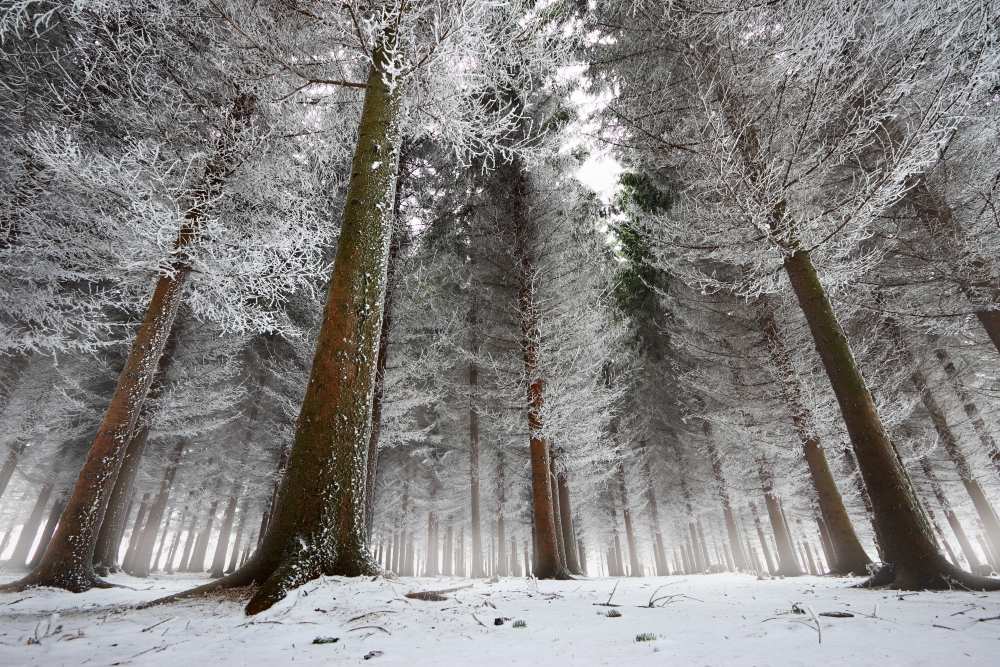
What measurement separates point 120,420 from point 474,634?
18.3ft

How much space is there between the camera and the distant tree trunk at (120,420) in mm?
4738

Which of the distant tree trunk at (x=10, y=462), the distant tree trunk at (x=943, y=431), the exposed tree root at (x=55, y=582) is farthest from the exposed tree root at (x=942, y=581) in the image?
the distant tree trunk at (x=10, y=462)

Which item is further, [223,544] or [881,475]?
[223,544]

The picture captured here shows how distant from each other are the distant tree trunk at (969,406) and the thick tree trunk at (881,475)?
1021cm

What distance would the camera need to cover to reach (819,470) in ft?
25.1

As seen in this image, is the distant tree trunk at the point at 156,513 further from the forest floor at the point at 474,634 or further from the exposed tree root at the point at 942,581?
the exposed tree root at the point at 942,581

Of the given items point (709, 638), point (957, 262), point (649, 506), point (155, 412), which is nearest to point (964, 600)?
point (709, 638)

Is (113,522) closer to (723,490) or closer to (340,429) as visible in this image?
(340,429)

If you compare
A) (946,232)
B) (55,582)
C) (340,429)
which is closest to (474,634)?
(340,429)

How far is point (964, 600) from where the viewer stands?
9.37 ft

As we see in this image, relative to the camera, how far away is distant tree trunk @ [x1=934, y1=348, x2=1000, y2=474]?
11.0 metres

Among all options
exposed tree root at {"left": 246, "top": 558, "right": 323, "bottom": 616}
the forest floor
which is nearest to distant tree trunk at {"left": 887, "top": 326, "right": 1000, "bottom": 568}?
the forest floor

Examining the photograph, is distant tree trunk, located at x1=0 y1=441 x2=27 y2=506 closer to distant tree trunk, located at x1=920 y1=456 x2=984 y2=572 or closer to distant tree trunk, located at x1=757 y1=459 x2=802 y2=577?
distant tree trunk, located at x1=757 y1=459 x2=802 y2=577

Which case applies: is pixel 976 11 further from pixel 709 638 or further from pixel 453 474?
pixel 453 474
